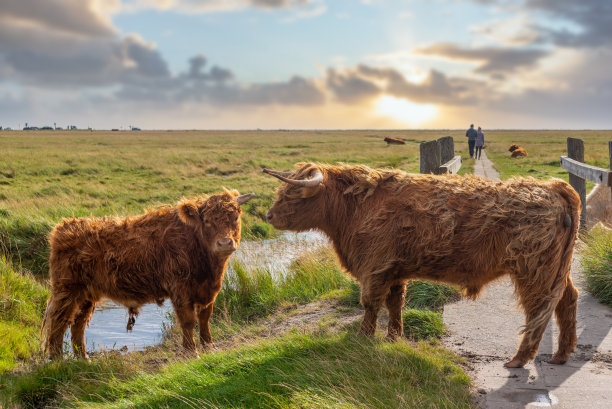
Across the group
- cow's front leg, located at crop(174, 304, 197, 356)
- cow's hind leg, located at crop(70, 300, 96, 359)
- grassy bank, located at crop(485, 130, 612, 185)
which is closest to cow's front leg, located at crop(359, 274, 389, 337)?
cow's front leg, located at crop(174, 304, 197, 356)

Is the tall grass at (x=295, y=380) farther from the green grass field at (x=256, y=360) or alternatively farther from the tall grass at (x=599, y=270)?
the tall grass at (x=599, y=270)

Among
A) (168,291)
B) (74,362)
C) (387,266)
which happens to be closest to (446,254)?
(387,266)

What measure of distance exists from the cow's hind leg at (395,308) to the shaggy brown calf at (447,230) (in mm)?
36

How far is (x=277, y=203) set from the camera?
4508mm

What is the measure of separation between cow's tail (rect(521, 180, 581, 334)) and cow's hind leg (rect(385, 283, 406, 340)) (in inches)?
43.4

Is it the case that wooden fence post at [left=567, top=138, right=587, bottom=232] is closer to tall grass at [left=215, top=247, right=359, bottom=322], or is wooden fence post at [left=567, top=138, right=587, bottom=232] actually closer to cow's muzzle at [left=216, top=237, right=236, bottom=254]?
tall grass at [left=215, top=247, right=359, bottom=322]

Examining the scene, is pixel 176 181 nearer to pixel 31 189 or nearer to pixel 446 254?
pixel 31 189

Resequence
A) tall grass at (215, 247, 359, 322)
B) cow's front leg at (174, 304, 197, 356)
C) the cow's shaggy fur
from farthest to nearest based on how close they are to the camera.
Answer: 1. the cow's shaggy fur
2. tall grass at (215, 247, 359, 322)
3. cow's front leg at (174, 304, 197, 356)

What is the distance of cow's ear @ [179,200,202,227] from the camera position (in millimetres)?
5008

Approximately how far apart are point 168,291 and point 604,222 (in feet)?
27.2

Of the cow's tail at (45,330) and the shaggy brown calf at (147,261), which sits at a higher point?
the shaggy brown calf at (147,261)

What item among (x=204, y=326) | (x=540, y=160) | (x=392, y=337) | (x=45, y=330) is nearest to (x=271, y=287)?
(x=204, y=326)

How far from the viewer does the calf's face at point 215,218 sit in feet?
15.8

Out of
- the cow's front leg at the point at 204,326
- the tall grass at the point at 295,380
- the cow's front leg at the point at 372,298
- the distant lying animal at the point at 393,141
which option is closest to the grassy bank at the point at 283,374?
the tall grass at the point at 295,380
